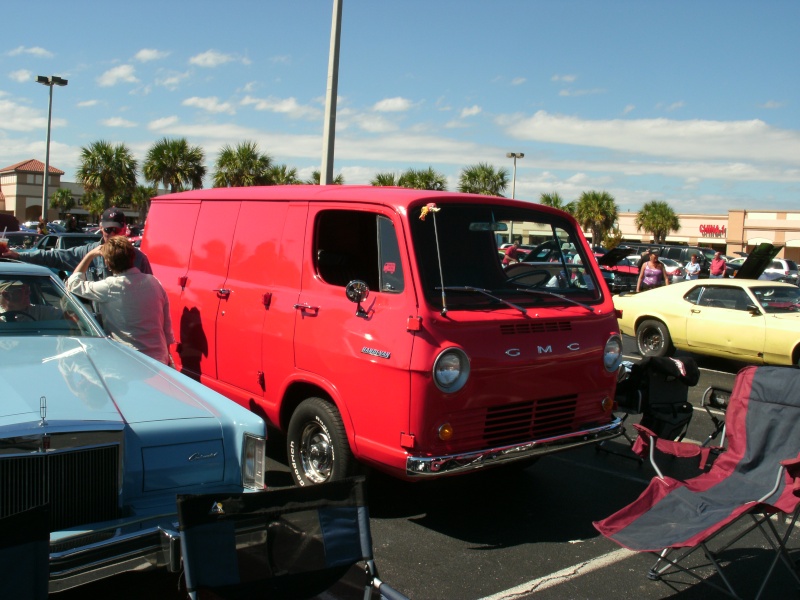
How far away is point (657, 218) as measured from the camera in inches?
2416

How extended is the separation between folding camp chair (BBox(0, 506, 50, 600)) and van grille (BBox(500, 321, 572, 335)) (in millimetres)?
2973

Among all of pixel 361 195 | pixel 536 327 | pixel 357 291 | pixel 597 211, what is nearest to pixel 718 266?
pixel 536 327

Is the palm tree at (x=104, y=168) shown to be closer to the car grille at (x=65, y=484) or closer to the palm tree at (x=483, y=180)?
the palm tree at (x=483, y=180)

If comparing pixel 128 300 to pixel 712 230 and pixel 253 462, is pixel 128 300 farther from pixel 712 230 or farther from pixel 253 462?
pixel 712 230

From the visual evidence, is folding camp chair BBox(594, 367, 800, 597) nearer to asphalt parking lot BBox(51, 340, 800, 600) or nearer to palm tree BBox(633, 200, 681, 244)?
asphalt parking lot BBox(51, 340, 800, 600)

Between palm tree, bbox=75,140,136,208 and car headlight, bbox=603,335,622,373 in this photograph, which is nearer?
car headlight, bbox=603,335,622,373

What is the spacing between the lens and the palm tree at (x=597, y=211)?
53031mm

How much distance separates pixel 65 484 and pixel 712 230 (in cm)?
7083

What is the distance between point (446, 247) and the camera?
5242 mm

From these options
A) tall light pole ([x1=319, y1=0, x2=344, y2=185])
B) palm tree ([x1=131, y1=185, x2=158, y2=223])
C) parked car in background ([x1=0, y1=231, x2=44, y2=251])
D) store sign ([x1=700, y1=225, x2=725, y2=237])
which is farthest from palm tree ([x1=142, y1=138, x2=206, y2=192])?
store sign ([x1=700, y1=225, x2=725, y2=237])

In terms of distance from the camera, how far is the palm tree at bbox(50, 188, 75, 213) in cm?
8256

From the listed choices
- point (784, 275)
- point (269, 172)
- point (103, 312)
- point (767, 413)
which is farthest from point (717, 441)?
point (269, 172)

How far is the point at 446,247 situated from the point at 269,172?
31.8 meters

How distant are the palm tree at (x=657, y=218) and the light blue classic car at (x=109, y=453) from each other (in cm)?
6153
